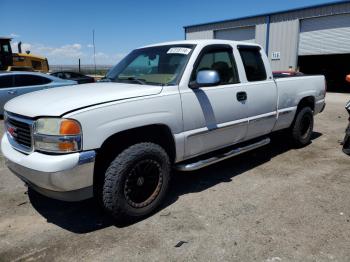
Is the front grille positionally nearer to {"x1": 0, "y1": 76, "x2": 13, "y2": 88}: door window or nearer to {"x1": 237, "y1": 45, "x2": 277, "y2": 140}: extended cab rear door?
{"x1": 237, "y1": 45, "x2": 277, "y2": 140}: extended cab rear door

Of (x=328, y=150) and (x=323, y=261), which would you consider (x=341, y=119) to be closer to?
(x=328, y=150)

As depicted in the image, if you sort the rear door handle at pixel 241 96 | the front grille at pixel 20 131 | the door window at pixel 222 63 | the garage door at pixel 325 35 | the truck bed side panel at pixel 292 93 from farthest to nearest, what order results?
the garage door at pixel 325 35
the truck bed side panel at pixel 292 93
the rear door handle at pixel 241 96
the door window at pixel 222 63
the front grille at pixel 20 131

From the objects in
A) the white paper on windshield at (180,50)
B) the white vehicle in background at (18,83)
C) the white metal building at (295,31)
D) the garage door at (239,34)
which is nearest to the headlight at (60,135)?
the white paper on windshield at (180,50)

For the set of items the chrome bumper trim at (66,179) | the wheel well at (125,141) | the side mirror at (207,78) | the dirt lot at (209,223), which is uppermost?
the side mirror at (207,78)

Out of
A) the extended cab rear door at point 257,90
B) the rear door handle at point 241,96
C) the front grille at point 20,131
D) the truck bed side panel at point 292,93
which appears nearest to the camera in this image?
the front grille at point 20,131

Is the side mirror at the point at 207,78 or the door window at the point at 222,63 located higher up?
the door window at the point at 222,63

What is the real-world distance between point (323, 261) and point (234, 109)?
212 cm

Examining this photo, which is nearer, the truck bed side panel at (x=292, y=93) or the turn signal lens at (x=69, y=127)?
the turn signal lens at (x=69, y=127)

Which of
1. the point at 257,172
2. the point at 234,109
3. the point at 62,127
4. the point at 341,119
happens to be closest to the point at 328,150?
the point at 257,172

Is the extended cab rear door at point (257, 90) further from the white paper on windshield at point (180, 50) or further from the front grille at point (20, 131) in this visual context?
the front grille at point (20, 131)

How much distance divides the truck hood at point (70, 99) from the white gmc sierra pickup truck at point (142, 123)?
0.01 meters

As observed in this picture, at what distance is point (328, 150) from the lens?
610cm

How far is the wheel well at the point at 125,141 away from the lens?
10.6 ft

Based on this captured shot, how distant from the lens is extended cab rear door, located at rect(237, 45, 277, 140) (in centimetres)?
454
